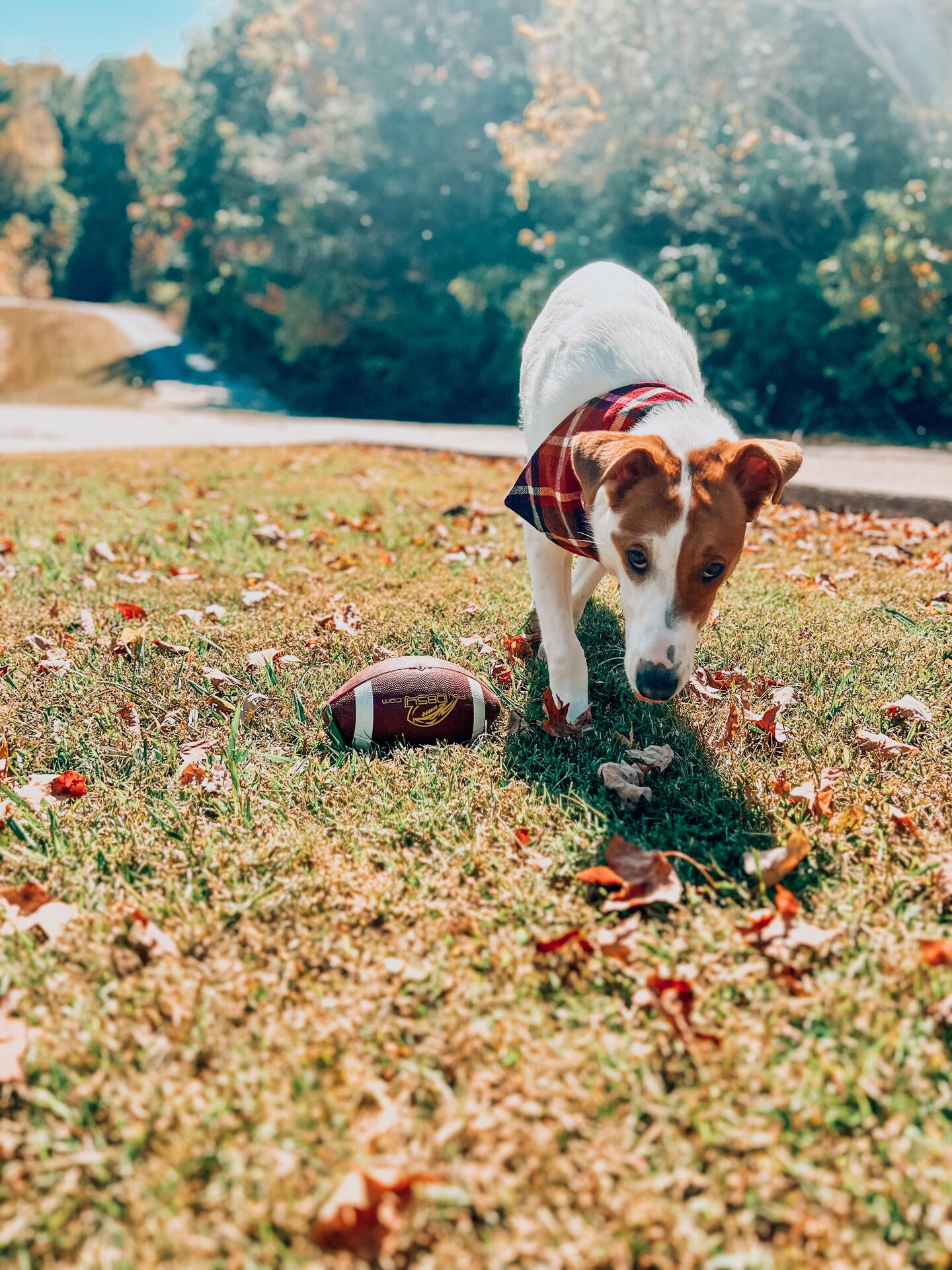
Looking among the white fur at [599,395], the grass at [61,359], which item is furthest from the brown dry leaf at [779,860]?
the grass at [61,359]

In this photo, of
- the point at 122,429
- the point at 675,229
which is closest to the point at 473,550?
the point at 675,229

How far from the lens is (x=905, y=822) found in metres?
2.74

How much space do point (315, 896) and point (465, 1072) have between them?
68 cm

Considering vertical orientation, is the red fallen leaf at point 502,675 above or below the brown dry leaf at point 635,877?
above

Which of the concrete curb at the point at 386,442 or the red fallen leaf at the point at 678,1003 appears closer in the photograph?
the red fallen leaf at the point at 678,1003

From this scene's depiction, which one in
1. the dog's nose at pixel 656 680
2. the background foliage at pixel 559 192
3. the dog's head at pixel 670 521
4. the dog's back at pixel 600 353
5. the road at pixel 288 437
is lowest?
the road at pixel 288 437

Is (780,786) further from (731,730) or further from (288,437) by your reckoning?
(288,437)

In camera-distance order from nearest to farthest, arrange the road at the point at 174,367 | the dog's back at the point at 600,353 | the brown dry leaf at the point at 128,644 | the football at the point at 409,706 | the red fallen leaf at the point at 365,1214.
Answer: the red fallen leaf at the point at 365,1214, the football at the point at 409,706, the dog's back at the point at 600,353, the brown dry leaf at the point at 128,644, the road at the point at 174,367

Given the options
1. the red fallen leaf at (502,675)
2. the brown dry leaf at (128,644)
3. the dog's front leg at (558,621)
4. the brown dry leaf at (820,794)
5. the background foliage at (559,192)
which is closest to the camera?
the brown dry leaf at (820,794)

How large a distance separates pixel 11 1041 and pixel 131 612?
284cm

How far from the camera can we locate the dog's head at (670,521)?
292cm

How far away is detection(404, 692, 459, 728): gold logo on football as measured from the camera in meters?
3.27

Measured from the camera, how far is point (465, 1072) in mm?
1895

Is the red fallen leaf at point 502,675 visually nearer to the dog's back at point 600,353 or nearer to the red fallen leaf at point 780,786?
the dog's back at point 600,353
